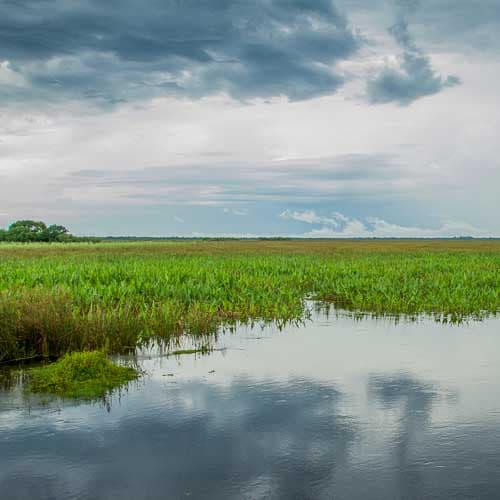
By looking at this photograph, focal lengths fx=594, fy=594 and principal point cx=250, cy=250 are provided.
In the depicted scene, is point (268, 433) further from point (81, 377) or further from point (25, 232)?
point (25, 232)

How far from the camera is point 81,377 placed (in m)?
9.70

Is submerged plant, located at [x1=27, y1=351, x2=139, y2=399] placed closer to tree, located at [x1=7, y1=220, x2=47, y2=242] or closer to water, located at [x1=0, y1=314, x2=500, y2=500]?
water, located at [x1=0, y1=314, x2=500, y2=500]

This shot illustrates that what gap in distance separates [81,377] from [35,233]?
125 m

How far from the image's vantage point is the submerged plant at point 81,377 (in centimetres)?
928

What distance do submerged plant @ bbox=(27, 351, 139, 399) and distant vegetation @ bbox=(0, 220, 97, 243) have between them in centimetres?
12199

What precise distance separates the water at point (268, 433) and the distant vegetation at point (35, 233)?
12188cm

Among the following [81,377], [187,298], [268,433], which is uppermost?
[187,298]

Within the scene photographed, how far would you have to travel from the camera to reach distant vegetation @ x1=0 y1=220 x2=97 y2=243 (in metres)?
125

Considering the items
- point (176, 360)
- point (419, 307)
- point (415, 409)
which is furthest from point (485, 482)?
point (419, 307)

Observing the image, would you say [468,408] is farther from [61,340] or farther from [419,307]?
[419,307]

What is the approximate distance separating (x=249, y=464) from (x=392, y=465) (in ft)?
5.18

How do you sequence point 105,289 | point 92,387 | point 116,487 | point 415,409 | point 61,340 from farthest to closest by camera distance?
1. point 105,289
2. point 61,340
3. point 92,387
4. point 415,409
5. point 116,487

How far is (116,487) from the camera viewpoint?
20.0 ft

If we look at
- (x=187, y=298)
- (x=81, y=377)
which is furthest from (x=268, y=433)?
(x=187, y=298)
